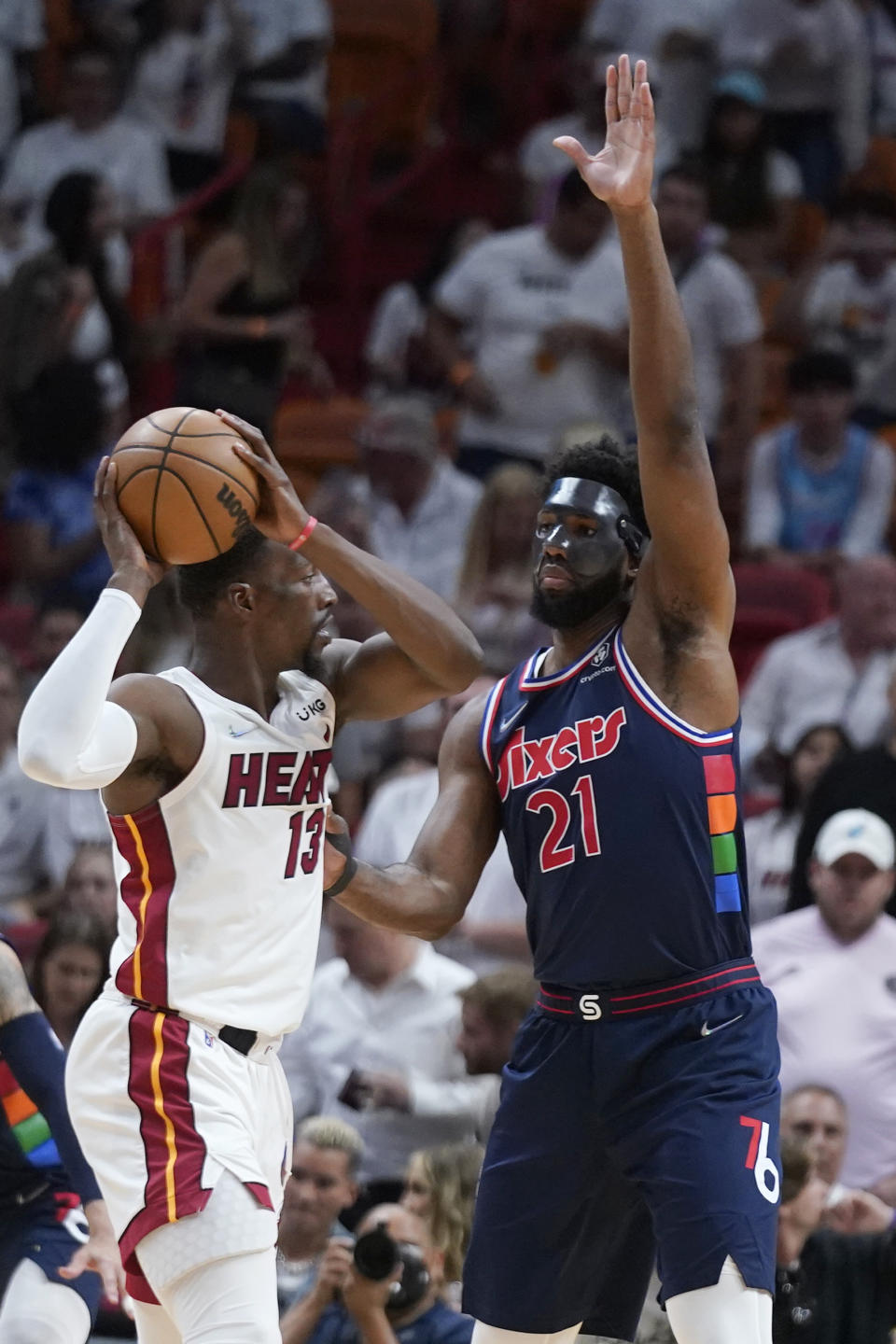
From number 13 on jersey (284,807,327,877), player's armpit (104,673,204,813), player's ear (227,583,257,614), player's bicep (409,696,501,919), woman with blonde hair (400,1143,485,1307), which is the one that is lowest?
woman with blonde hair (400,1143,485,1307)

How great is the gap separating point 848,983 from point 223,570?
350 centimetres

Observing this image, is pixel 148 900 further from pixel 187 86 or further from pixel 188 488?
pixel 187 86

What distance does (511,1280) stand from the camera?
14.2ft

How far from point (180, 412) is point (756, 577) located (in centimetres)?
594

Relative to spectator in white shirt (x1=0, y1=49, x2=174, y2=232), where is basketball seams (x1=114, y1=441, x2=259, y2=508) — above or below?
above

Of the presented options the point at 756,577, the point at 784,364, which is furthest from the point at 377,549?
the point at 784,364

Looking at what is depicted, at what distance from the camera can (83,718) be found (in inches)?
147

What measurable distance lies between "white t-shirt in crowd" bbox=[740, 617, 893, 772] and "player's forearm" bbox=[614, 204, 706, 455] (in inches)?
171

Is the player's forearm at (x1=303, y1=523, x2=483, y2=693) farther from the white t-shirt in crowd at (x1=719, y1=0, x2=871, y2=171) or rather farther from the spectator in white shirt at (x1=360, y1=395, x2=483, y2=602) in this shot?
the white t-shirt in crowd at (x1=719, y1=0, x2=871, y2=171)

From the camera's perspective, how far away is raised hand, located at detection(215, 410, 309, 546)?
13.5 feet

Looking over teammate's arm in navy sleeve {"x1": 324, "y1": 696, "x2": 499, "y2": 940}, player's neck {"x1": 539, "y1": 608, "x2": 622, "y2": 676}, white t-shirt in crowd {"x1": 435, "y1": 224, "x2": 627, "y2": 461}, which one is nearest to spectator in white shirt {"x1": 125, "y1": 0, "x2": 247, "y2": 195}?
white t-shirt in crowd {"x1": 435, "y1": 224, "x2": 627, "y2": 461}

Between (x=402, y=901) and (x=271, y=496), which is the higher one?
(x=271, y=496)

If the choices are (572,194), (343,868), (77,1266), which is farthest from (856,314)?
(77,1266)

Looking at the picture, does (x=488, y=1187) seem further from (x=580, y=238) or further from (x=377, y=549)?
(x=580, y=238)
